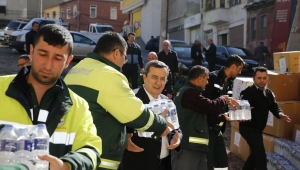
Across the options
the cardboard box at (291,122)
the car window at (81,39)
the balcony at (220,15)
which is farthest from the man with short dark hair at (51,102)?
the balcony at (220,15)

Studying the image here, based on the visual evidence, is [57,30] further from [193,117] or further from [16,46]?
[16,46]

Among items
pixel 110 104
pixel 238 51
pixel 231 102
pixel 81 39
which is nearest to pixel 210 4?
pixel 81 39

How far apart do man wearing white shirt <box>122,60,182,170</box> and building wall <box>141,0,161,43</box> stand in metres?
39.0

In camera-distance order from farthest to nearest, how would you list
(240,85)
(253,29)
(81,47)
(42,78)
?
(253,29), (81,47), (240,85), (42,78)

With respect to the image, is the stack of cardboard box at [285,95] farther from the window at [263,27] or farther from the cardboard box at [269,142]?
the window at [263,27]

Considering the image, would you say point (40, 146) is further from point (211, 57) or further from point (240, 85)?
point (211, 57)

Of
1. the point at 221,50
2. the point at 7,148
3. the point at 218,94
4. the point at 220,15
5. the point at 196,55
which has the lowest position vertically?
the point at 218,94

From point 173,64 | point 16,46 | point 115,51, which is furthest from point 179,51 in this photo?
point 115,51

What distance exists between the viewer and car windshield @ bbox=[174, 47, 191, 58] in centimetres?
2028

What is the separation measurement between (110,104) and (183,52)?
16798 millimetres

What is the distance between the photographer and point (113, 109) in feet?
12.7

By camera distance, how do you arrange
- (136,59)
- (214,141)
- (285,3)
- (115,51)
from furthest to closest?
1. (285,3)
2. (136,59)
3. (214,141)
4. (115,51)

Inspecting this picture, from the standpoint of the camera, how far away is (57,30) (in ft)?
8.99

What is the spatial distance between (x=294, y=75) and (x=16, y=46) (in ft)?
61.6
